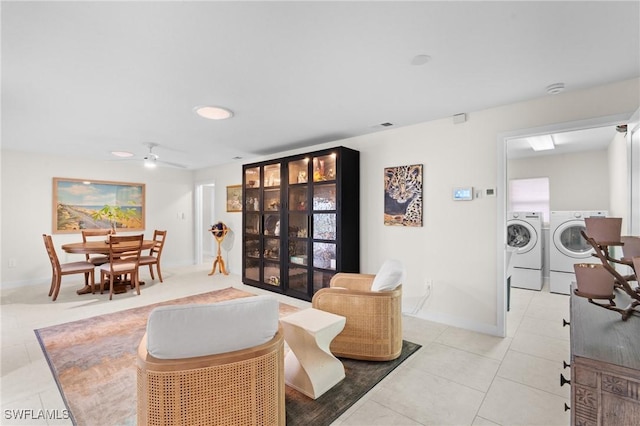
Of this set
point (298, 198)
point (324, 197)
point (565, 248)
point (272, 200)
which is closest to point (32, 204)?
point (272, 200)

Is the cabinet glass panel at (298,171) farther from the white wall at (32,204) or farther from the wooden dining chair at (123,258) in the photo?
the white wall at (32,204)

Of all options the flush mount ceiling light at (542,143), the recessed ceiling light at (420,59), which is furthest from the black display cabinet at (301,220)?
the flush mount ceiling light at (542,143)

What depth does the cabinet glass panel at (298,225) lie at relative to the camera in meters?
4.45

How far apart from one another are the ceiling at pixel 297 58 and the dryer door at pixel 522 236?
3.20 metres

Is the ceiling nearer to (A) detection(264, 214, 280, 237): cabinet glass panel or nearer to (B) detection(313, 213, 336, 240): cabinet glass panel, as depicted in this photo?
(B) detection(313, 213, 336, 240): cabinet glass panel

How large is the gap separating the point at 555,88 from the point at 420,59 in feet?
4.84

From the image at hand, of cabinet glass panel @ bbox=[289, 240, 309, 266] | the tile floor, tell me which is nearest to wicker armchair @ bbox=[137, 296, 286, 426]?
the tile floor

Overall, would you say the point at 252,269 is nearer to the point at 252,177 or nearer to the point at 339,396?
the point at 252,177

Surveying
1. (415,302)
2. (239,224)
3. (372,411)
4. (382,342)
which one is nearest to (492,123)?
(415,302)

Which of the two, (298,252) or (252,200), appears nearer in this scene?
(298,252)

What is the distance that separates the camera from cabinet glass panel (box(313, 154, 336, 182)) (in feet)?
13.4

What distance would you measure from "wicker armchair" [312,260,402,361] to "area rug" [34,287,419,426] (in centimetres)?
9

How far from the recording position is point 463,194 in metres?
3.28

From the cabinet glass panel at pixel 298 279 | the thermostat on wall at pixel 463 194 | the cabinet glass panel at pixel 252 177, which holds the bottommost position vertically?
the cabinet glass panel at pixel 298 279
